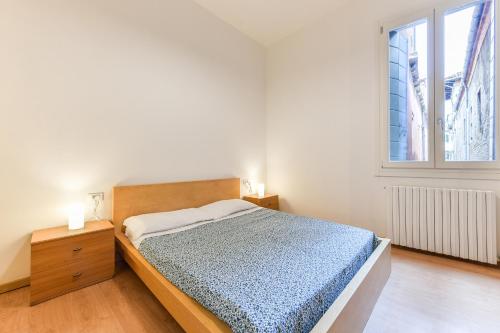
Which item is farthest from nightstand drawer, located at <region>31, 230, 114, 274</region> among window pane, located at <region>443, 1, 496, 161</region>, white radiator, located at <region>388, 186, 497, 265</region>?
window pane, located at <region>443, 1, 496, 161</region>

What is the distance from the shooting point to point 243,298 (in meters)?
1.03

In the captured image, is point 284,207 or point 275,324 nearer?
point 275,324

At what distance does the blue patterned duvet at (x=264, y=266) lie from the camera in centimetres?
98

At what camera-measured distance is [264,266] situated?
1.35 meters

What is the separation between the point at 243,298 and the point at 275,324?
0.65 feet

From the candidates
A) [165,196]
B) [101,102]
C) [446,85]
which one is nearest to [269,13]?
[446,85]

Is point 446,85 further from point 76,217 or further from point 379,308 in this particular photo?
point 76,217

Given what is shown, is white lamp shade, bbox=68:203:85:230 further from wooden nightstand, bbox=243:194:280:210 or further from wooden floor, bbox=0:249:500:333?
wooden nightstand, bbox=243:194:280:210

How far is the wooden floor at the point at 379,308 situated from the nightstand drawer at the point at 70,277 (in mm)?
58

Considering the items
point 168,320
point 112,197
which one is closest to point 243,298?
point 168,320

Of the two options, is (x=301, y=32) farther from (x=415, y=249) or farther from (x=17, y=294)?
(x=17, y=294)

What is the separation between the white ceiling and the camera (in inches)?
115

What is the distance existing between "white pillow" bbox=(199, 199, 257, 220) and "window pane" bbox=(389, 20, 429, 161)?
74.6 inches

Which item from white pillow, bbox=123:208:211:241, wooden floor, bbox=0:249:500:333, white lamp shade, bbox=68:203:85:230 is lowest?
wooden floor, bbox=0:249:500:333
